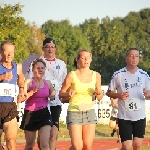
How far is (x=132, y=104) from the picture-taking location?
472 inches

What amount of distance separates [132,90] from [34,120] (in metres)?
1.83

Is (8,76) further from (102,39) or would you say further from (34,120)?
(102,39)

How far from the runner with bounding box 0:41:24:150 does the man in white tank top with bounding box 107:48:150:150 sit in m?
1.86

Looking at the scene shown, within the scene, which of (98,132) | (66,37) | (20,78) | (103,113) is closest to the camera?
(20,78)

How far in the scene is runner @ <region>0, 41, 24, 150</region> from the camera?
36.4ft

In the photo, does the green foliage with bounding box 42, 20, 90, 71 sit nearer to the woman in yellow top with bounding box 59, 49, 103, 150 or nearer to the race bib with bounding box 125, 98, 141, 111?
the race bib with bounding box 125, 98, 141, 111

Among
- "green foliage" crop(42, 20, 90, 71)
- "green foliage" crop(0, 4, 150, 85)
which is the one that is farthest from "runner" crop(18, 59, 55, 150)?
"green foliage" crop(42, 20, 90, 71)

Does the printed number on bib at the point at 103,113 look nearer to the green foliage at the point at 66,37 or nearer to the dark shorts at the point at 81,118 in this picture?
the dark shorts at the point at 81,118

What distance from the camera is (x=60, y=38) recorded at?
84.3 meters

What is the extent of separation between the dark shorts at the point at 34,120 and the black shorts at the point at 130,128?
1300 mm

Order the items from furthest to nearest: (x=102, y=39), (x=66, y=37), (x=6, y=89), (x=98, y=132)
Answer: (x=102, y=39) < (x=66, y=37) < (x=98, y=132) < (x=6, y=89)

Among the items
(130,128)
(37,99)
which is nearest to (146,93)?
(130,128)

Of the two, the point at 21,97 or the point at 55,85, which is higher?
the point at 55,85

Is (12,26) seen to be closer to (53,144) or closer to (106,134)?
(106,134)
